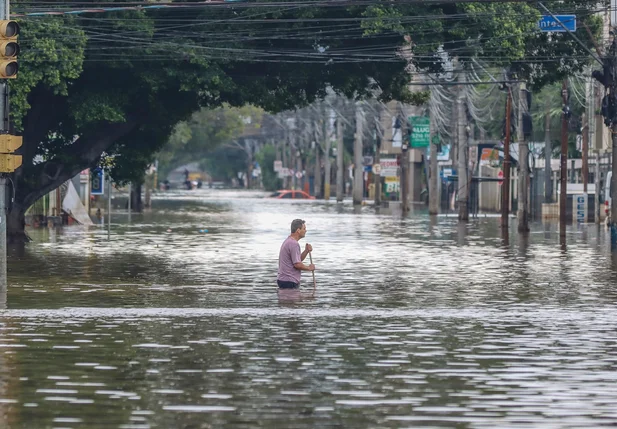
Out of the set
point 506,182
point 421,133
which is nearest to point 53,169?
point 506,182

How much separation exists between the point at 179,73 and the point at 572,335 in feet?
77.4

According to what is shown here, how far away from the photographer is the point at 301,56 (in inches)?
1618

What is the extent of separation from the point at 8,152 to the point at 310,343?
8.61 meters

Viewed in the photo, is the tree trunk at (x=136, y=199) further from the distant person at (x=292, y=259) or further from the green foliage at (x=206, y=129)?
the distant person at (x=292, y=259)

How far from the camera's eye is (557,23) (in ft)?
129

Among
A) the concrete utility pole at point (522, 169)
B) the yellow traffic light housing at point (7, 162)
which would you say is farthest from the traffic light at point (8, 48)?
the concrete utility pole at point (522, 169)

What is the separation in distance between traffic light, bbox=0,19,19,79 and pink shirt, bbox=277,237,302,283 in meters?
5.08

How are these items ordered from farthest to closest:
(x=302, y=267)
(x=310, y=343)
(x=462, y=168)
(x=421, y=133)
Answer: (x=421, y=133) < (x=462, y=168) < (x=302, y=267) < (x=310, y=343)

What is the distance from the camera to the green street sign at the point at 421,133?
8069 centimetres

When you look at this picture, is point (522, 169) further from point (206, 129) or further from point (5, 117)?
point (206, 129)

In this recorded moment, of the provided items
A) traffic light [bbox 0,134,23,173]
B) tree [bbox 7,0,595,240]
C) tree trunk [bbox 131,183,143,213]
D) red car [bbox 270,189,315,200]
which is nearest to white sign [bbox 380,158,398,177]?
tree trunk [bbox 131,183,143,213]

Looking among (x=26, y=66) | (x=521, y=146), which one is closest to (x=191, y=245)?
(x=26, y=66)

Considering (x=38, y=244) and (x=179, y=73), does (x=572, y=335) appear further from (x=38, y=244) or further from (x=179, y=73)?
(x=38, y=244)

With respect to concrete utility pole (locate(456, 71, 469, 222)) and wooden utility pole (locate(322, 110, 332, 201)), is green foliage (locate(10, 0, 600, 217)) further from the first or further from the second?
wooden utility pole (locate(322, 110, 332, 201))
